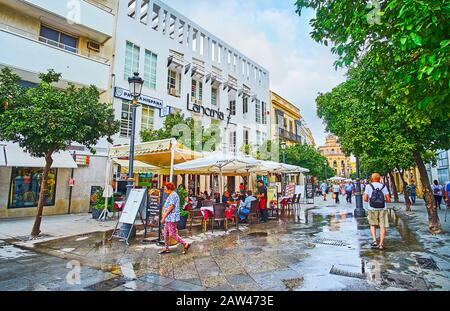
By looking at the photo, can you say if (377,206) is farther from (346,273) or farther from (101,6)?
(101,6)

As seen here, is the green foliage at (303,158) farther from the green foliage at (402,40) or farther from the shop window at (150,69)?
the green foliage at (402,40)

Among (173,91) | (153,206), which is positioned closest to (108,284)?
(153,206)

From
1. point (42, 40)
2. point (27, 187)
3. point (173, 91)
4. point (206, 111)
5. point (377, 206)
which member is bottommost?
point (377, 206)

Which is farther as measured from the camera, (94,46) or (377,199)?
(94,46)

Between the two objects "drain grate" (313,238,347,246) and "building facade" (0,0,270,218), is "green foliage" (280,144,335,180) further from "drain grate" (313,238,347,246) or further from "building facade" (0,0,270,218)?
"drain grate" (313,238,347,246)

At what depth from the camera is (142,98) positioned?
17594mm

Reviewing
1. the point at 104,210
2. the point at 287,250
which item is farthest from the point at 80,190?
the point at 287,250

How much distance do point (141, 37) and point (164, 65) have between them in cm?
233

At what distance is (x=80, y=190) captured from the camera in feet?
48.4

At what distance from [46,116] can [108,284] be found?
18.3 ft

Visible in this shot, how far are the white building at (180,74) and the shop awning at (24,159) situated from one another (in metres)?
3.13

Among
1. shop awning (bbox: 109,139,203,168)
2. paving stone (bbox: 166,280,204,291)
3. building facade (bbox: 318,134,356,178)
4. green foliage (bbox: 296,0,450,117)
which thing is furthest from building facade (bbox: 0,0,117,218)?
building facade (bbox: 318,134,356,178)

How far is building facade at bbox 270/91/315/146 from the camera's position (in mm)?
32406
